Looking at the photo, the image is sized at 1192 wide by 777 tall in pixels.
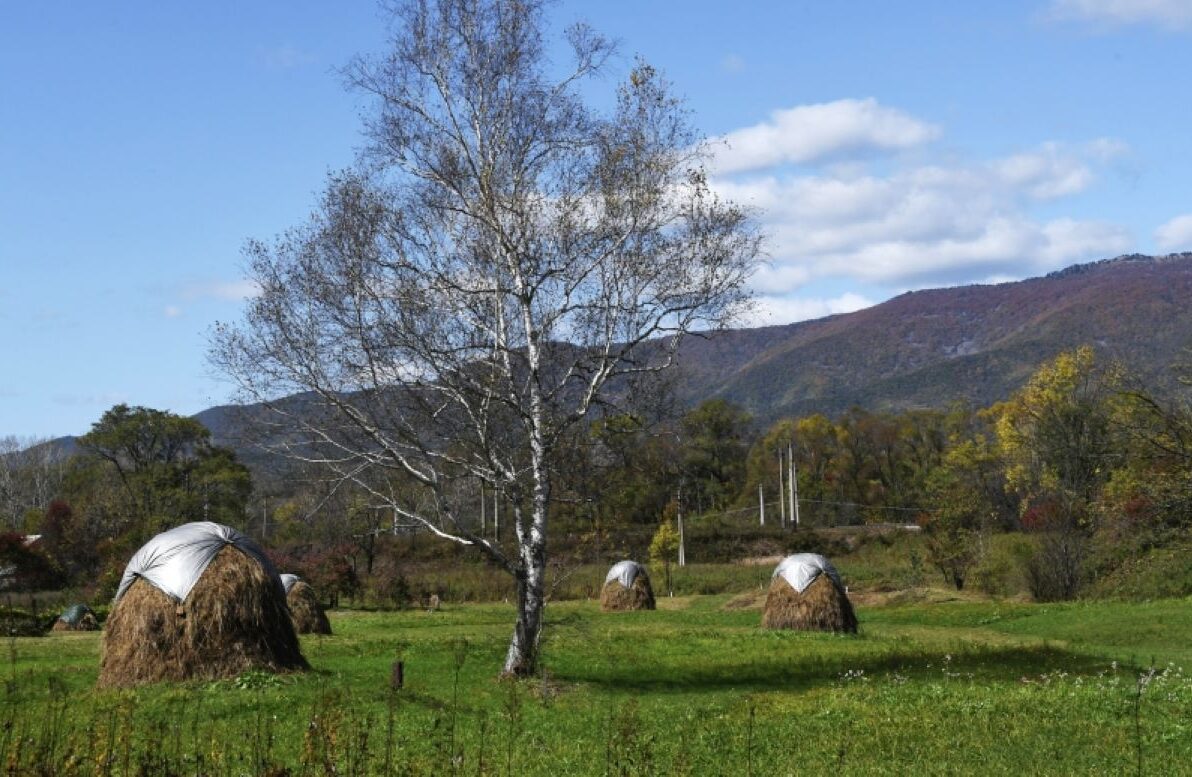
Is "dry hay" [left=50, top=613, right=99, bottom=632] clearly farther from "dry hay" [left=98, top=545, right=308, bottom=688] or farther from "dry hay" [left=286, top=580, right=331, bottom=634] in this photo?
"dry hay" [left=98, top=545, right=308, bottom=688]

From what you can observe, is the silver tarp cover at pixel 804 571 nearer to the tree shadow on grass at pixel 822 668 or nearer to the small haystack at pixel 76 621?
the tree shadow on grass at pixel 822 668

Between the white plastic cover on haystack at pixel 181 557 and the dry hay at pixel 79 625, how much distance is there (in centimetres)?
1703

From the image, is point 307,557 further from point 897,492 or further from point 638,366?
point 897,492

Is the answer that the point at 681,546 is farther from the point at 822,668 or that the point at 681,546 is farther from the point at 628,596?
the point at 822,668

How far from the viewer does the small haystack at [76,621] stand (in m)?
34.9

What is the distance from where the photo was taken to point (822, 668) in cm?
2192

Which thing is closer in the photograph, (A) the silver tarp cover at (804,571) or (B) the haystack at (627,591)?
(A) the silver tarp cover at (804,571)

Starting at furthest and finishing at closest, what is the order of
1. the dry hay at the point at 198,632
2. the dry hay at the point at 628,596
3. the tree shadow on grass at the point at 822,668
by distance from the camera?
the dry hay at the point at 628,596
the tree shadow on grass at the point at 822,668
the dry hay at the point at 198,632

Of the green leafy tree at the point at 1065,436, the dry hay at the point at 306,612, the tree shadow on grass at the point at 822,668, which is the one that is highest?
the green leafy tree at the point at 1065,436

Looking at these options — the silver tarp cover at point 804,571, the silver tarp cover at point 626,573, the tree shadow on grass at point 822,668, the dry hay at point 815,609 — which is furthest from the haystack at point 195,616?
the silver tarp cover at point 626,573

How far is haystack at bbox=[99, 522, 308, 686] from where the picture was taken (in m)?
18.4

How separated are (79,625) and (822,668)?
22741 mm

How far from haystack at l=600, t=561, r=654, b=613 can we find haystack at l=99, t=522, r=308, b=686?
22083 millimetres

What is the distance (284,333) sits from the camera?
20.4 m
